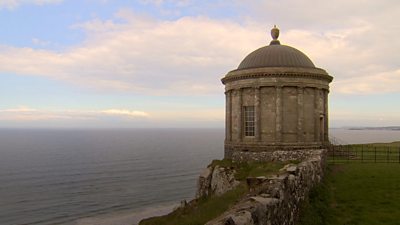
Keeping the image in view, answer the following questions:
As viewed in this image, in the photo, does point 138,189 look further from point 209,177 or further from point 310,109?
point 310,109

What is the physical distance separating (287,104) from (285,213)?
72.0 feet

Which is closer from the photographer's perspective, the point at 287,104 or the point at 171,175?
the point at 287,104

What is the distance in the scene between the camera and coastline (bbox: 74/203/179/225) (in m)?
39.2

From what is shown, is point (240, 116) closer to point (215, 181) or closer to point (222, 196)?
point (215, 181)

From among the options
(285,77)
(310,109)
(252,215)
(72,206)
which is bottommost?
(72,206)

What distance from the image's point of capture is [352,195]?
1720cm

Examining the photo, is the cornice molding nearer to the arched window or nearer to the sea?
the arched window

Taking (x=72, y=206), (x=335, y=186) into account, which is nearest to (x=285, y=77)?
(x=335, y=186)

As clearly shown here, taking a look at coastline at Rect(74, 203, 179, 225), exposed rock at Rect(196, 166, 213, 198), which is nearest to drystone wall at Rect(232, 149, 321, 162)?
exposed rock at Rect(196, 166, 213, 198)

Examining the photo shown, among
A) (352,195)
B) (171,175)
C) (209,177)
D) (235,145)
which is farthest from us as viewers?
(171,175)

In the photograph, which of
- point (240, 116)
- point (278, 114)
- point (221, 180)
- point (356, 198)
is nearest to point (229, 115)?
point (240, 116)

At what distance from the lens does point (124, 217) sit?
41.2 meters

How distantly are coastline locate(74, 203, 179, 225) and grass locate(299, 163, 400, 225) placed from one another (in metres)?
24.5

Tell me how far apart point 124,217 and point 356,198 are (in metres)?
29.9
